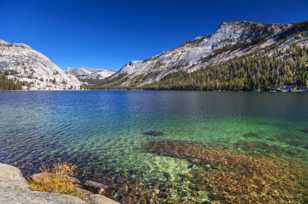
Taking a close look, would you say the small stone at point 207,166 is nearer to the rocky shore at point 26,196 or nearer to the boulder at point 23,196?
the rocky shore at point 26,196

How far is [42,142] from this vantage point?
2977cm

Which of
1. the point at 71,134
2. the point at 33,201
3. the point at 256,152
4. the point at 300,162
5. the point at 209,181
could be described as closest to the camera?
the point at 33,201

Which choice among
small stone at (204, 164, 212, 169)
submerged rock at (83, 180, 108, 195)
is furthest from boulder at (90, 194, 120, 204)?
small stone at (204, 164, 212, 169)

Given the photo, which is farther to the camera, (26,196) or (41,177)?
(41,177)

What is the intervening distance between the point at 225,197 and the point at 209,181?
2.60 metres

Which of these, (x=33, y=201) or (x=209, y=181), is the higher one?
(x=33, y=201)

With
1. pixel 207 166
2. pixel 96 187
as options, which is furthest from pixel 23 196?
pixel 207 166

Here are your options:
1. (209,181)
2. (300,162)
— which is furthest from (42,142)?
(300,162)

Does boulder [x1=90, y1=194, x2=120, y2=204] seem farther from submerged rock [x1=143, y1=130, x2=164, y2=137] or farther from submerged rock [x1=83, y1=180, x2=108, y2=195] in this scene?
submerged rock [x1=143, y1=130, x2=164, y2=137]

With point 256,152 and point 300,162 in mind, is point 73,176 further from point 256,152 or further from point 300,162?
point 300,162

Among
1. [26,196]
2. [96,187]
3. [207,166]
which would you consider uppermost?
[26,196]

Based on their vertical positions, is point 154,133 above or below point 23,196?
below

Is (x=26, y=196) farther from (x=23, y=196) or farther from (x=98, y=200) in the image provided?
(x=98, y=200)

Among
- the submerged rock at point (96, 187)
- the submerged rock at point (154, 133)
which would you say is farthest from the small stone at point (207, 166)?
the submerged rock at point (154, 133)
